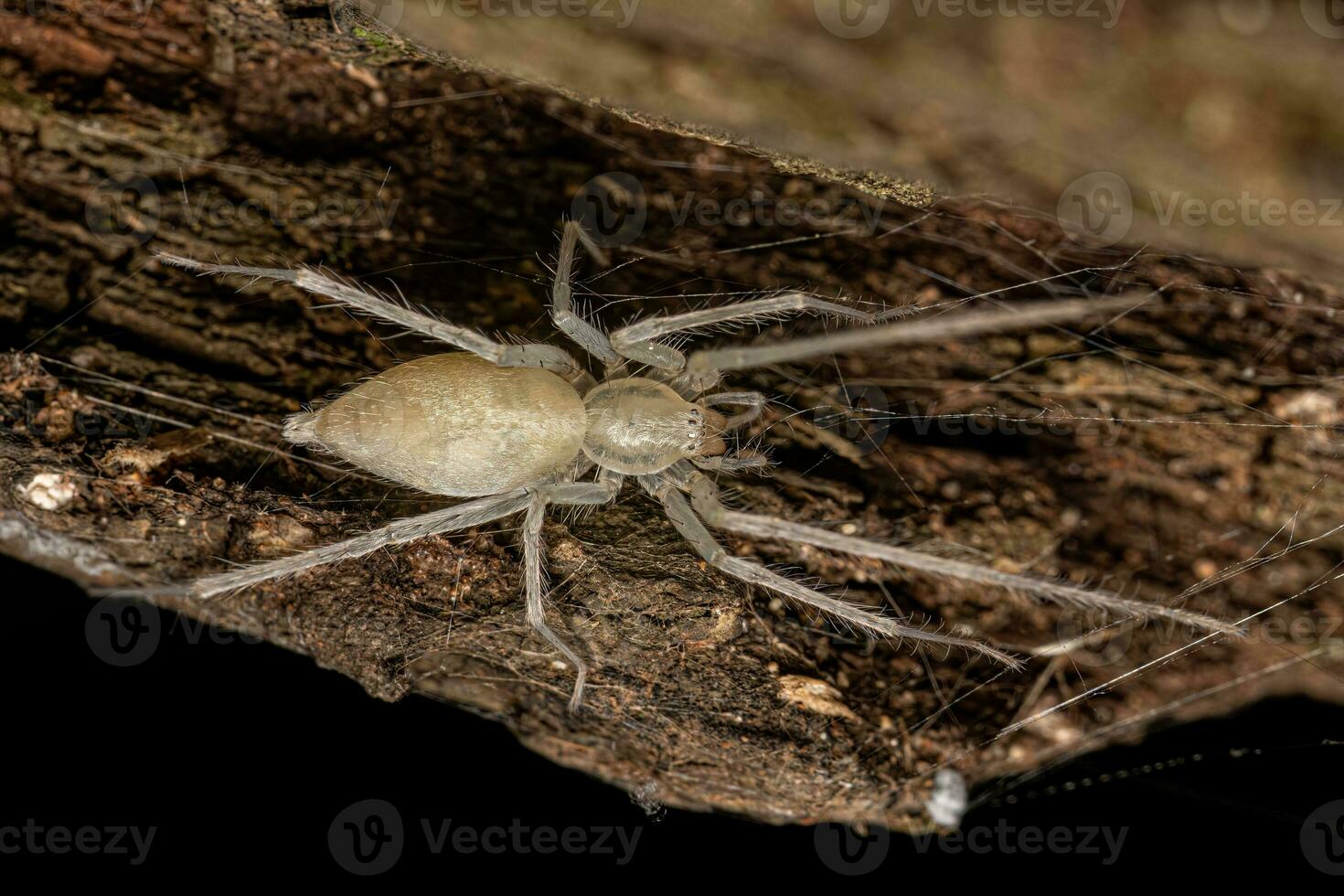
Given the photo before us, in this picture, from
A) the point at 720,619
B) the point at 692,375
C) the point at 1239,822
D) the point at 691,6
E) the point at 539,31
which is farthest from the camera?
the point at 1239,822

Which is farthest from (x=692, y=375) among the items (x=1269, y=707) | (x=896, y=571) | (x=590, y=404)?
(x=1269, y=707)

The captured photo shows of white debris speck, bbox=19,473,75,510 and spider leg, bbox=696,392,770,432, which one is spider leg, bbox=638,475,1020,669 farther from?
white debris speck, bbox=19,473,75,510

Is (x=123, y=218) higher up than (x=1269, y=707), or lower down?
higher up

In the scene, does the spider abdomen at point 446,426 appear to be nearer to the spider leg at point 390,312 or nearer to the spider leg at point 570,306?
the spider leg at point 390,312

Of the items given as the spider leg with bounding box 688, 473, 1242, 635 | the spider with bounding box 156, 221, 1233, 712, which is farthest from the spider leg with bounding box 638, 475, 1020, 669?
the spider leg with bounding box 688, 473, 1242, 635

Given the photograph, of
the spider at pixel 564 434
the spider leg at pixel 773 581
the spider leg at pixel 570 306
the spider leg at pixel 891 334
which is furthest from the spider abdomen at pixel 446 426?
the spider leg at pixel 891 334

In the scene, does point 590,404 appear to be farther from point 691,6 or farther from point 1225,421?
point 1225,421

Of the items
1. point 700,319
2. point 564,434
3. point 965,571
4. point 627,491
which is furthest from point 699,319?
point 965,571
